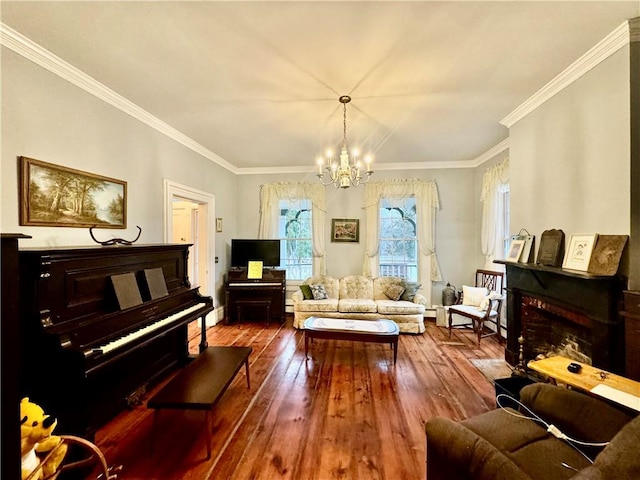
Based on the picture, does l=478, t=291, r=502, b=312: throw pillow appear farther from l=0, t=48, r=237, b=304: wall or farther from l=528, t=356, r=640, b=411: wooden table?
l=0, t=48, r=237, b=304: wall

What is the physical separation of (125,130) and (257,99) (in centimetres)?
142

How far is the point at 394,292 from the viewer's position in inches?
190

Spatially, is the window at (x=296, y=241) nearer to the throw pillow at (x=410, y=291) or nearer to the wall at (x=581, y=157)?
the throw pillow at (x=410, y=291)

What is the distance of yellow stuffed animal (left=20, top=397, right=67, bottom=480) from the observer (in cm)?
114

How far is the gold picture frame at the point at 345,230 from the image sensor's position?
5.46 metres

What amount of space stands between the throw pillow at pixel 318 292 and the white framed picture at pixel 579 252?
3.24 m

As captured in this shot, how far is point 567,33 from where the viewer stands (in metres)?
1.91

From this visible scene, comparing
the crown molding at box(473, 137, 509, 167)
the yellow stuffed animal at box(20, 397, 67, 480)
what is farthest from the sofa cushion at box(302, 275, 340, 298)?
the yellow stuffed animal at box(20, 397, 67, 480)

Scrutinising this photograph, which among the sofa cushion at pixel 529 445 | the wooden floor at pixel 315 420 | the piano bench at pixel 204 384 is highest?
the sofa cushion at pixel 529 445

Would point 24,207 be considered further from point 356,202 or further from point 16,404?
point 356,202

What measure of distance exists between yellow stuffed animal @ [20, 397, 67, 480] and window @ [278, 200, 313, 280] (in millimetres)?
4410

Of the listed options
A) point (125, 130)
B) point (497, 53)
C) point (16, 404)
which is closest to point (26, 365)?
point (16, 404)

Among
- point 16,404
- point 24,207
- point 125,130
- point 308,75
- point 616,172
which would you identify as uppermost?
point 308,75

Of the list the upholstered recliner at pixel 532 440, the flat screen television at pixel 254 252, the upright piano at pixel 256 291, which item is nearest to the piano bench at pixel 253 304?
the upright piano at pixel 256 291
